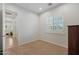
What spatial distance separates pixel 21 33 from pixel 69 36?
0.97m

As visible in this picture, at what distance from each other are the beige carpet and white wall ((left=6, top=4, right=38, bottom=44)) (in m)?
0.12

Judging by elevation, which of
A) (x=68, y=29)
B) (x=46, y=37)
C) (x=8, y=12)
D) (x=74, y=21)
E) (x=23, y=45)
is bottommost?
(x=23, y=45)

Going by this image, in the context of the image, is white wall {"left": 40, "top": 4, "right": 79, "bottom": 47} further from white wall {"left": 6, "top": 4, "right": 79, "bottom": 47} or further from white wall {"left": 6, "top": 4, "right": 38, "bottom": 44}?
white wall {"left": 6, "top": 4, "right": 38, "bottom": 44}

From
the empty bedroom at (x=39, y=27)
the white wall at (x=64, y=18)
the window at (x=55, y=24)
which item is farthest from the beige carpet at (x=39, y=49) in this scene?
the window at (x=55, y=24)

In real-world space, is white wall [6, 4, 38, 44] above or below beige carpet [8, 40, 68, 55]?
above

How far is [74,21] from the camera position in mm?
2297

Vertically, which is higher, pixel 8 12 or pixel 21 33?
pixel 8 12

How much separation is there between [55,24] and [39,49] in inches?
23.8

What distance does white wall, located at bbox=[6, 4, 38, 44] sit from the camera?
232 cm

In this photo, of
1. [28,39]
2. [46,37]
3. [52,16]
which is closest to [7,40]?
[28,39]

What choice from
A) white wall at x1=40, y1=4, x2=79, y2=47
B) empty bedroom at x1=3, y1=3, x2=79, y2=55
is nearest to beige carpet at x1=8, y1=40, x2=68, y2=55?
empty bedroom at x1=3, y1=3, x2=79, y2=55

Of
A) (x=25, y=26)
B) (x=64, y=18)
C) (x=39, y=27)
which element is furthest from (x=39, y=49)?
(x=64, y=18)

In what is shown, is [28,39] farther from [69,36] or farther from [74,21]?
[74,21]

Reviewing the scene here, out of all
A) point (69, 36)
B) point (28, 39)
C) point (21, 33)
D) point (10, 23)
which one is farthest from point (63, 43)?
point (10, 23)
